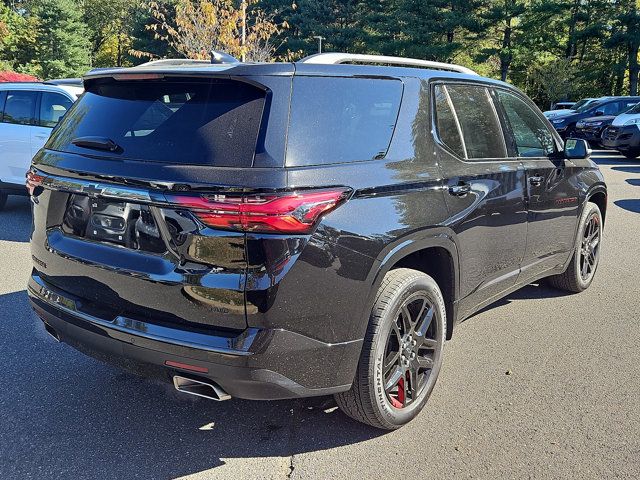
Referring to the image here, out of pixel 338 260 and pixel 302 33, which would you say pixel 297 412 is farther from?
pixel 302 33

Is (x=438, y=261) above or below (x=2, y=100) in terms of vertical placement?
below

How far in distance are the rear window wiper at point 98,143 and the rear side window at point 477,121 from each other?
1964mm

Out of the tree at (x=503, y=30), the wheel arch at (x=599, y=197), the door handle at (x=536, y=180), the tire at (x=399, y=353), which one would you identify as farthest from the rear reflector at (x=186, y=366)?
the tree at (x=503, y=30)

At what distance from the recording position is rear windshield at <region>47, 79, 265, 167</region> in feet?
8.11

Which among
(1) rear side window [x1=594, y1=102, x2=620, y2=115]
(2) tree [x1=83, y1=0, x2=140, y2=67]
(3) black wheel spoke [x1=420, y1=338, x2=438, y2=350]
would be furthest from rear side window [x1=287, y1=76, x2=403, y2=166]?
(2) tree [x1=83, y1=0, x2=140, y2=67]

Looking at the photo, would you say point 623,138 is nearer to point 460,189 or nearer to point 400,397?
point 460,189

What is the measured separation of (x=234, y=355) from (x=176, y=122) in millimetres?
1063

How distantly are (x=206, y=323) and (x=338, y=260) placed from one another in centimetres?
62

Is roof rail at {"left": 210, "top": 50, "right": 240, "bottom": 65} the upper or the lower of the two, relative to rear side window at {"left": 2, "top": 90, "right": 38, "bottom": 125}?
upper

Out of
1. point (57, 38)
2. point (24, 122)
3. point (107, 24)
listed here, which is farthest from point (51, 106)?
point (107, 24)

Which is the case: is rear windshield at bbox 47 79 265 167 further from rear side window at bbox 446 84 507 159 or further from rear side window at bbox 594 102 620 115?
rear side window at bbox 594 102 620 115

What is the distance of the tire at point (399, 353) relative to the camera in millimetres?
2824

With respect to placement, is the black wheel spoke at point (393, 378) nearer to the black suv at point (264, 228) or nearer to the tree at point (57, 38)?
the black suv at point (264, 228)

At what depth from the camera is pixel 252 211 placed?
2.34m
